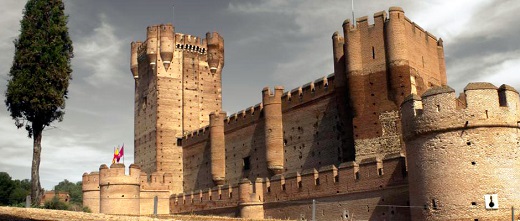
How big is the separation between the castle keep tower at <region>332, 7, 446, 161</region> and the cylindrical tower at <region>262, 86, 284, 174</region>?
20.1 ft

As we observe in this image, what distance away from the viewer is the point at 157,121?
43.6 meters

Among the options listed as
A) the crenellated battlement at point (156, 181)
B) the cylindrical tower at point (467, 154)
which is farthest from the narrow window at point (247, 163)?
the cylindrical tower at point (467, 154)

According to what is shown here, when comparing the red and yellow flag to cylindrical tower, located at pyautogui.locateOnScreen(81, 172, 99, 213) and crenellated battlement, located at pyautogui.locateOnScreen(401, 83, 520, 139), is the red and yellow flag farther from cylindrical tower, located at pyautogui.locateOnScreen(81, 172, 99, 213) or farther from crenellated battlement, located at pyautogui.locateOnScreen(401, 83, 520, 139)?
crenellated battlement, located at pyautogui.locateOnScreen(401, 83, 520, 139)

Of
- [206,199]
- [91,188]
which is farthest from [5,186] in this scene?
[206,199]

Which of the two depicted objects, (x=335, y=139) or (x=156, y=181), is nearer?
(x=335, y=139)

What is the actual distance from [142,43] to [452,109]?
112 feet

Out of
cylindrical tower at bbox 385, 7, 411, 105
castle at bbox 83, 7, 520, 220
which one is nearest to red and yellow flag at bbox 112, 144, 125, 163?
castle at bbox 83, 7, 520, 220

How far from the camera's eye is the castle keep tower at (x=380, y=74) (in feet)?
83.3

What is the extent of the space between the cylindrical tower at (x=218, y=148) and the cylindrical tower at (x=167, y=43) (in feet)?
25.9

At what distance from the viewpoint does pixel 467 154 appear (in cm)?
1714

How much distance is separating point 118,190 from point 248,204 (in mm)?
10178

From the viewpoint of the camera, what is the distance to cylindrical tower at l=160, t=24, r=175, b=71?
1761 inches

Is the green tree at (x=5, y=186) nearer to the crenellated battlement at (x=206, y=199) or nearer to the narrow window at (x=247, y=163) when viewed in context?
the crenellated battlement at (x=206, y=199)

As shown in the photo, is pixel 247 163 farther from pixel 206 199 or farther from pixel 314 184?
pixel 314 184
